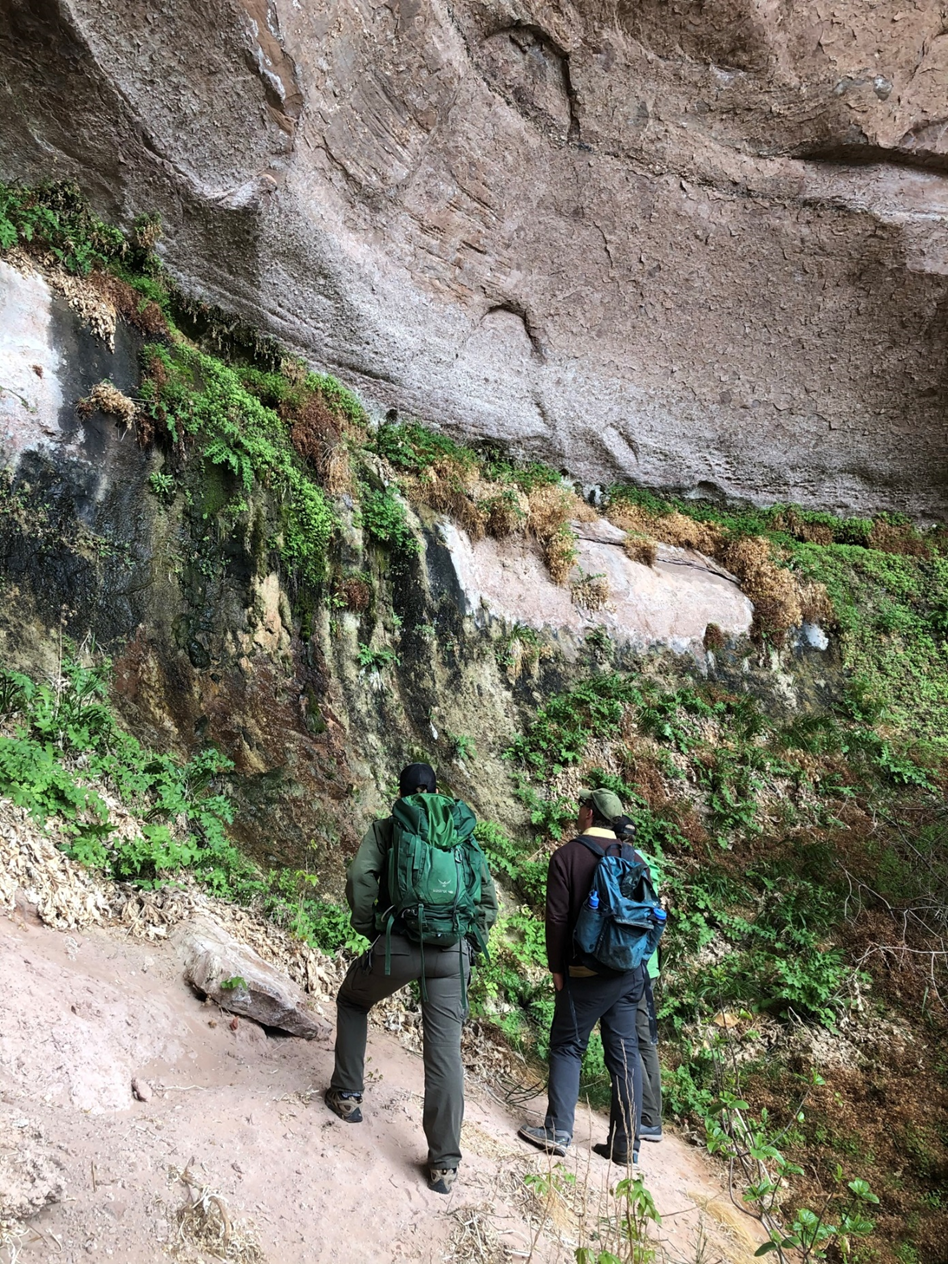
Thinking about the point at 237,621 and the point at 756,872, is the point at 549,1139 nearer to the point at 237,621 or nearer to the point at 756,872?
the point at 756,872

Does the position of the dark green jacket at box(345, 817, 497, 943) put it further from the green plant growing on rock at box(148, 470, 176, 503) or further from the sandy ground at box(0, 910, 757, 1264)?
the green plant growing on rock at box(148, 470, 176, 503)

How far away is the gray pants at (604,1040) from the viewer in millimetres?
4414

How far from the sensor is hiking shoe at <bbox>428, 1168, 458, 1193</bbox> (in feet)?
11.5

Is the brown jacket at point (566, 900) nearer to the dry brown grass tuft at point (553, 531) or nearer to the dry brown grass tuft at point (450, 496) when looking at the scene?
the dry brown grass tuft at point (450, 496)

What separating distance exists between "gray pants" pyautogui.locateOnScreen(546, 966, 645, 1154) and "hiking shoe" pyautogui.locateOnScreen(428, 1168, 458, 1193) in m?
1.02

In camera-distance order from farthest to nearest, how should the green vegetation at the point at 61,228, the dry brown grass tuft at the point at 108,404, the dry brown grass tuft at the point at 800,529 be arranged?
the dry brown grass tuft at the point at 800,529
the green vegetation at the point at 61,228
the dry brown grass tuft at the point at 108,404

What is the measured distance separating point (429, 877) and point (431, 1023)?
0.70m

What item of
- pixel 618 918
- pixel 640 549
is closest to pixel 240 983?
pixel 618 918

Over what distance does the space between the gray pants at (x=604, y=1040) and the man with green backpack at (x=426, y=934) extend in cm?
93

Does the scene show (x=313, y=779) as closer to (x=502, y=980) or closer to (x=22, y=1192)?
(x=502, y=980)

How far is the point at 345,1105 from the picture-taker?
152 inches

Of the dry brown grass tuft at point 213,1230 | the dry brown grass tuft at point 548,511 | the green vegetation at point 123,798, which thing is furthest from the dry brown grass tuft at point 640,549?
the dry brown grass tuft at point 213,1230

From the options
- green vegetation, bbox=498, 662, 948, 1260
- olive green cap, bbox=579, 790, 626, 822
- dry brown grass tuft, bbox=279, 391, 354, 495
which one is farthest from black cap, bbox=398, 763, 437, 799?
dry brown grass tuft, bbox=279, 391, 354, 495

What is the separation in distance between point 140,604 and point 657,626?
7.10m
